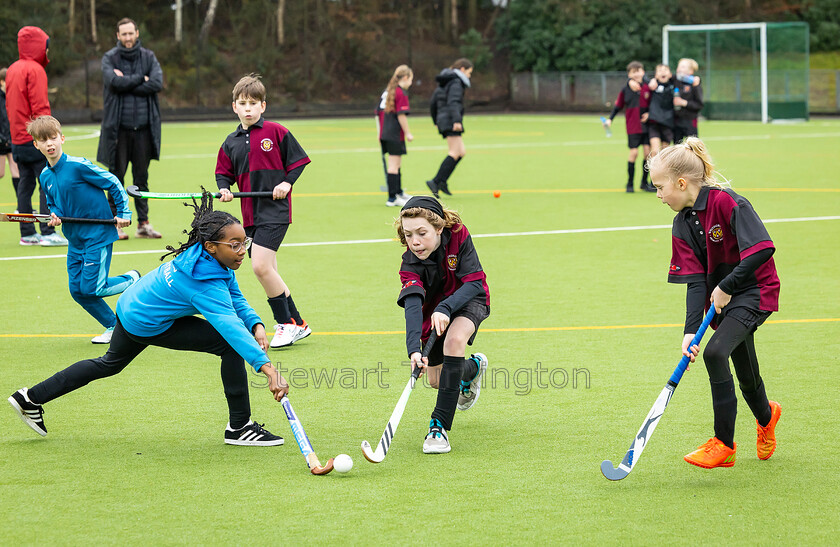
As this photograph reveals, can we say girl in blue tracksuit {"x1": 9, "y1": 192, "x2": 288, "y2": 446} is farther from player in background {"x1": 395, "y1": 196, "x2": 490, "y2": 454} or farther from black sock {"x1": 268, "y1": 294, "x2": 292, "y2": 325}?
black sock {"x1": 268, "y1": 294, "x2": 292, "y2": 325}

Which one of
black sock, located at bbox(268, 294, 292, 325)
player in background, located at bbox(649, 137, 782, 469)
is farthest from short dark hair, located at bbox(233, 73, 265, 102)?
player in background, located at bbox(649, 137, 782, 469)

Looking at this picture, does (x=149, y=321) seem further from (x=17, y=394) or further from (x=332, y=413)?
(x=332, y=413)

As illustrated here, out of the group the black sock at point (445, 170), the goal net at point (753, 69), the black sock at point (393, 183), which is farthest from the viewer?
the goal net at point (753, 69)

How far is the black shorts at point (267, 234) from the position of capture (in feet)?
22.1

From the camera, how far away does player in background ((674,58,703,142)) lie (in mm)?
14680

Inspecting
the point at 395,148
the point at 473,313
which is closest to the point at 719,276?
the point at 473,313

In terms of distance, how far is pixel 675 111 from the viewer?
14836 mm

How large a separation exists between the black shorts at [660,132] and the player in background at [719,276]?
420 inches

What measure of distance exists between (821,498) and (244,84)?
445 cm

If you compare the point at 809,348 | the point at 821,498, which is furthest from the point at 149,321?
the point at 809,348

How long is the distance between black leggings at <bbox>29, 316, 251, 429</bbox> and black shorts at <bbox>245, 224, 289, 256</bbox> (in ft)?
6.34

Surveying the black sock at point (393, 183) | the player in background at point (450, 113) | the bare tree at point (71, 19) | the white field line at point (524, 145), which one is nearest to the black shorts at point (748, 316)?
the black sock at point (393, 183)

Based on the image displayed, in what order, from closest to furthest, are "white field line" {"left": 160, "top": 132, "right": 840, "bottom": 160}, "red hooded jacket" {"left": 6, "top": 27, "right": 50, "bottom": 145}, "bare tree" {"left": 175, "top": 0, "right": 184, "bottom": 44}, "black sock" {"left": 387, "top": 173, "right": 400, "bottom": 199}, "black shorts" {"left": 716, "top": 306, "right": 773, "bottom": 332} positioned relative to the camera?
1. "black shorts" {"left": 716, "top": 306, "right": 773, "bottom": 332}
2. "red hooded jacket" {"left": 6, "top": 27, "right": 50, "bottom": 145}
3. "black sock" {"left": 387, "top": 173, "right": 400, "bottom": 199}
4. "white field line" {"left": 160, "top": 132, "right": 840, "bottom": 160}
5. "bare tree" {"left": 175, "top": 0, "right": 184, "bottom": 44}

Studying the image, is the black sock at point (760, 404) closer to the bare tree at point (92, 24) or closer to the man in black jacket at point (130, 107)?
the man in black jacket at point (130, 107)
